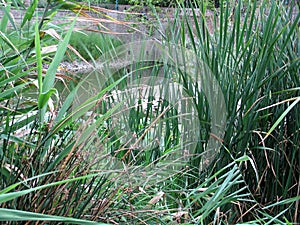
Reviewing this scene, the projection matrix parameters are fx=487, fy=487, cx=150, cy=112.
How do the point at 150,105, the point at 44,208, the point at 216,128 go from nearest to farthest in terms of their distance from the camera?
the point at 44,208, the point at 216,128, the point at 150,105

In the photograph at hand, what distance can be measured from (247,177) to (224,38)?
0.40 m

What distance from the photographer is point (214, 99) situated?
1.36 m

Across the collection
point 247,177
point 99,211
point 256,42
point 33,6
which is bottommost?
point 247,177

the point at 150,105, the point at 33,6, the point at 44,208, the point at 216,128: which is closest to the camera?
the point at 44,208

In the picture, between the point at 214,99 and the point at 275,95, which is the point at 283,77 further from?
the point at 214,99

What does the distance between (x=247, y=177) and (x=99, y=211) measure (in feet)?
1.85

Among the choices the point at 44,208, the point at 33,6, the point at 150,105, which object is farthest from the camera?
the point at 150,105

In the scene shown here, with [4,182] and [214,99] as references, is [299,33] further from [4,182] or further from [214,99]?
[4,182]

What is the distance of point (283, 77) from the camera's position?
139 centimetres

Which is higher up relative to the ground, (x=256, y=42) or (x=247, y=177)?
(x=256, y=42)

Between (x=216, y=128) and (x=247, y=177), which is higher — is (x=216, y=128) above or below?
above

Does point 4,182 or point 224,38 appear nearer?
point 4,182

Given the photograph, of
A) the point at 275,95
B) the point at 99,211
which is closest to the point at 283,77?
Result: the point at 275,95

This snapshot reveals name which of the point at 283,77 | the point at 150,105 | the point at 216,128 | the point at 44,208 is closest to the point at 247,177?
the point at 216,128
